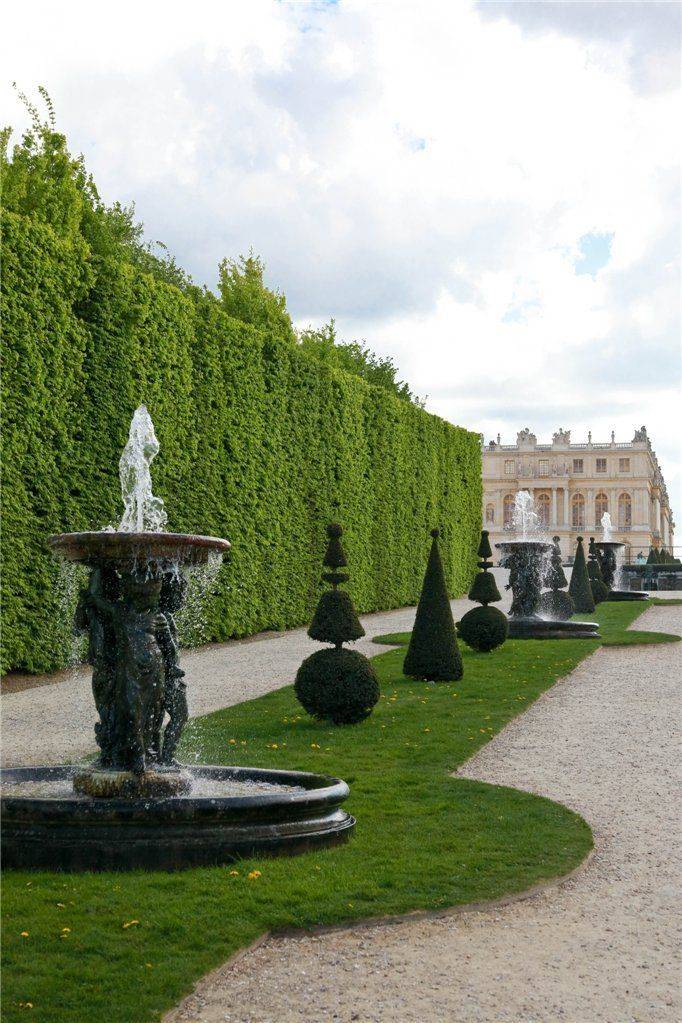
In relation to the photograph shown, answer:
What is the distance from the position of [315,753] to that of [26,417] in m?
6.14

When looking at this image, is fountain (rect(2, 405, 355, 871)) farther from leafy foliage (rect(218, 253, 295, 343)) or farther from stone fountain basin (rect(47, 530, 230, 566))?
leafy foliage (rect(218, 253, 295, 343))

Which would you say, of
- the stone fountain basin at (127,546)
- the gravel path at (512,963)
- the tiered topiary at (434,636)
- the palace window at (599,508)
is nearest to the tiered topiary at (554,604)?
the tiered topiary at (434,636)

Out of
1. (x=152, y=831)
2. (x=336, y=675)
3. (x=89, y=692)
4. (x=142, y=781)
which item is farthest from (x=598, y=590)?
(x=152, y=831)

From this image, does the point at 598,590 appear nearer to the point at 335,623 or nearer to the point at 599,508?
the point at 335,623

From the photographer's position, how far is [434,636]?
531 inches

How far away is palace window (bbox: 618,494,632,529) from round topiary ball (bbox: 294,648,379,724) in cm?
8992

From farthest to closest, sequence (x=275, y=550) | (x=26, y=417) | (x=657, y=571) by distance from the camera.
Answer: (x=657, y=571) → (x=275, y=550) → (x=26, y=417)

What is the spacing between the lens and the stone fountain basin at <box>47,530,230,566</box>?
6410 millimetres

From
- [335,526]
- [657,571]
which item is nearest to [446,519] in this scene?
[657,571]

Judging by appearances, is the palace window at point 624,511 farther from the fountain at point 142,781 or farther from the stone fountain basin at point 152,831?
the stone fountain basin at point 152,831

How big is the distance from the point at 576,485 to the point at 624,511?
472cm

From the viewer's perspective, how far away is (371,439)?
2508 centimetres

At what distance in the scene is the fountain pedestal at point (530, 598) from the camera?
63.1ft

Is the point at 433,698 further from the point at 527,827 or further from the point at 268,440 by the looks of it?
the point at 268,440
